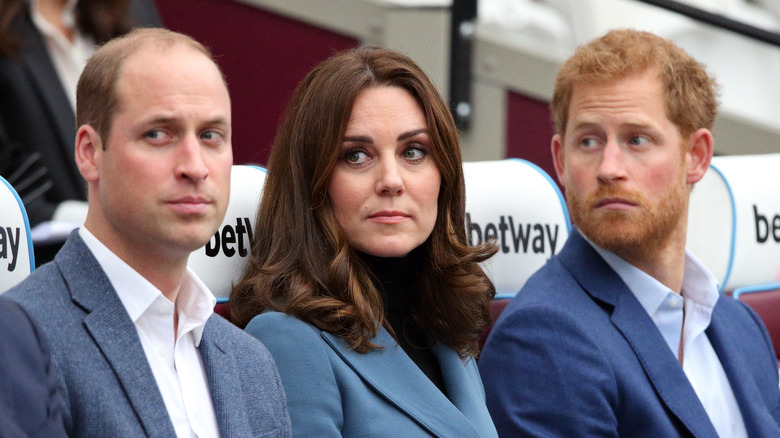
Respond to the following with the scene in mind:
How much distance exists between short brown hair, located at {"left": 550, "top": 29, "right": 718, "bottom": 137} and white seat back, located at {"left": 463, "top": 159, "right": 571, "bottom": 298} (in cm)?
26

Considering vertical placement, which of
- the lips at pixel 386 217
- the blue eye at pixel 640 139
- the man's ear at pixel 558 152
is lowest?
the lips at pixel 386 217

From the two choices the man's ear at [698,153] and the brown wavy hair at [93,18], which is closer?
the man's ear at [698,153]

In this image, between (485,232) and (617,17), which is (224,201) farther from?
(617,17)

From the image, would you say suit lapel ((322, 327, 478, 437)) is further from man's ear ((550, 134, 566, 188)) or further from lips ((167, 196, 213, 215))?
man's ear ((550, 134, 566, 188))

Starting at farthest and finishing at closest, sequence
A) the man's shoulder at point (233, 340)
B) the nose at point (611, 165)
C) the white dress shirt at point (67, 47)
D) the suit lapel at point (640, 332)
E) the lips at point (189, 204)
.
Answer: the white dress shirt at point (67, 47), the nose at point (611, 165), the suit lapel at point (640, 332), the man's shoulder at point (233, 340), the lips at point (189, 204)

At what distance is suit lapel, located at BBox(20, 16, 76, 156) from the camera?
128 inches

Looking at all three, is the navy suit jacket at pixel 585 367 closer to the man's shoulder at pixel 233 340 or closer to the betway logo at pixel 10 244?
the man's shoulder at pixel 233 340

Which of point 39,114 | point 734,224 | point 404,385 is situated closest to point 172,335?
point 404,385

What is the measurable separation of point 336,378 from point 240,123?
2.43 metres

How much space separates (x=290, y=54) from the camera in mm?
4469

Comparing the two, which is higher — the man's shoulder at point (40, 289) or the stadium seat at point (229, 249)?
the man's shoulder at point (40, 289)

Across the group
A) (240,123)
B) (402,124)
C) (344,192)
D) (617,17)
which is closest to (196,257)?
(344,192)

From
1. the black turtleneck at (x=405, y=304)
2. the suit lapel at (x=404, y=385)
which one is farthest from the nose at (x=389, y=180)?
the suit lapel at (x=404, y=385)

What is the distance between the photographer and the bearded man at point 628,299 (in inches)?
92.5
